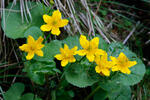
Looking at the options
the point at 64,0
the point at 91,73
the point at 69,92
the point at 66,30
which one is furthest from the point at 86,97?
the point at 64,0

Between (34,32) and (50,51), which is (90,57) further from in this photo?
(34,32)

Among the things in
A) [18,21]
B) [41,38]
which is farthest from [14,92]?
[18,21]

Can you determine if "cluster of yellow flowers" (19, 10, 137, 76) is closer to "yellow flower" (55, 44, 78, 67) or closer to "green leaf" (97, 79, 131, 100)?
"yellow flower" (55, 44, 78, 67)

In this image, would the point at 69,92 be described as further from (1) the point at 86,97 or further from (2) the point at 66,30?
(2) the point at 66,30

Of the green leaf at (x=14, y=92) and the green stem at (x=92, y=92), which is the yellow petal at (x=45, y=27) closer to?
the green leaf at (x=14, y=92)

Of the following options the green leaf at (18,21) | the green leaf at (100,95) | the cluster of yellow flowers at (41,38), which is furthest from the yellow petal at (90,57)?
the green leaf at (18,21)

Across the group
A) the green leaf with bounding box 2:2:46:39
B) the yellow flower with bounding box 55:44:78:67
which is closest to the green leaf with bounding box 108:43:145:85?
the yellow flower with bounding box 55:44:78:67
